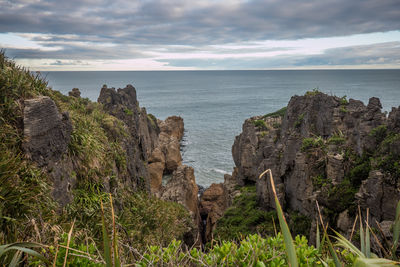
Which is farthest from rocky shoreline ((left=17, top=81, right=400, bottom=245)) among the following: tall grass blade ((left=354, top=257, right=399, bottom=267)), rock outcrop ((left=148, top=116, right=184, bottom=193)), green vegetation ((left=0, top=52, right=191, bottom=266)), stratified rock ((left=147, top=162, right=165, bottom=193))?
rock outcrop ((left=148, top=116, right=184, bottom=193))

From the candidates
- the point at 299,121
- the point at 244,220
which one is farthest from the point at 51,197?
the point at 299,121

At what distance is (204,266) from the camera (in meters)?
4.73

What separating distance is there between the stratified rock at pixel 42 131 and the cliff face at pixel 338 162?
10.6 meters

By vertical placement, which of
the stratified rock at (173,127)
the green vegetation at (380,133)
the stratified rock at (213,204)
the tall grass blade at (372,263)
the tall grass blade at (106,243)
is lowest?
the stratified rock at (213,204)

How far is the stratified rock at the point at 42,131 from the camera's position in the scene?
343 inches

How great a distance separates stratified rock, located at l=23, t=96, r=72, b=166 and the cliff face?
1064 centimetres

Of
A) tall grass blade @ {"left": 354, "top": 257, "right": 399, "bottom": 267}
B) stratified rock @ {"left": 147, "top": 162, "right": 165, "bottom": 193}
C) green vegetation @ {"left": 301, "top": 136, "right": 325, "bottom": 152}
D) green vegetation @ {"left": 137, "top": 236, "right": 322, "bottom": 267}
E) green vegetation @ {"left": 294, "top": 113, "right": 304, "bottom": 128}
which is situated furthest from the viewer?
stratified rock @ {"left": 147, "top": 162, "right": 165, "bottom": 193}

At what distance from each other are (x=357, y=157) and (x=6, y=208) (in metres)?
18.5

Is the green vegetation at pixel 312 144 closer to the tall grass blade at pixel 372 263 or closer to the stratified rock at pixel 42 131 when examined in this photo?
the stratified rock at pixel 42 131

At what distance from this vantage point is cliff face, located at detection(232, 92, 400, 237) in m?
13.9

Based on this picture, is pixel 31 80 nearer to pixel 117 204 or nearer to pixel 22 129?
pixel 22 129

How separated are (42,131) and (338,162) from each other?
1708cm

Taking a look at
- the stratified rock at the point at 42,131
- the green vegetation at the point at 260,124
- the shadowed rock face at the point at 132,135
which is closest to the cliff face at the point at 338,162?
the green vegetation at the point at 260,124

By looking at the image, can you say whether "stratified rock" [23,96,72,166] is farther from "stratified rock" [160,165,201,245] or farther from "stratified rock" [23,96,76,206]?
"stratified rock" [160,165,201,245]
